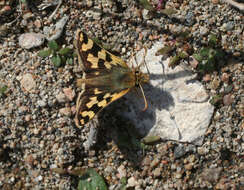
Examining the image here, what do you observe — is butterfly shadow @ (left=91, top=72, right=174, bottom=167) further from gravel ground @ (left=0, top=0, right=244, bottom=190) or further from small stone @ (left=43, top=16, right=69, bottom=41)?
small stone @ (left=43, top=16, right=69, bottom=41)

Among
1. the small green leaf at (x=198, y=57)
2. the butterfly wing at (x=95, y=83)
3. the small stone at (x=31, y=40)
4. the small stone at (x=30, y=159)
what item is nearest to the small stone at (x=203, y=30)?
the small green leaf at (x=198, y=57)

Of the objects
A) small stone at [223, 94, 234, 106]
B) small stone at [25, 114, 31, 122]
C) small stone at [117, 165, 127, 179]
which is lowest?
small stone at [117, 165, 127, 179]

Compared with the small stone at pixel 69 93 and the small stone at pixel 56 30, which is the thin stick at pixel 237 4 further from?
the small stone at pixel 69 93

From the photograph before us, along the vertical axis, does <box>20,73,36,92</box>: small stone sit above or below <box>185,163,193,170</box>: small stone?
above

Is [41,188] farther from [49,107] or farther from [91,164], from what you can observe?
[49,107]

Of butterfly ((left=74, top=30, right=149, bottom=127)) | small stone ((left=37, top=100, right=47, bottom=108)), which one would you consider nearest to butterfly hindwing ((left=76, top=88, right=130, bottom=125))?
butterfly ((left=74, top=30, right=149, bottom=127))

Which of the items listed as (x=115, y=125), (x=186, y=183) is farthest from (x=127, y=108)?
(x=186, y=183)
